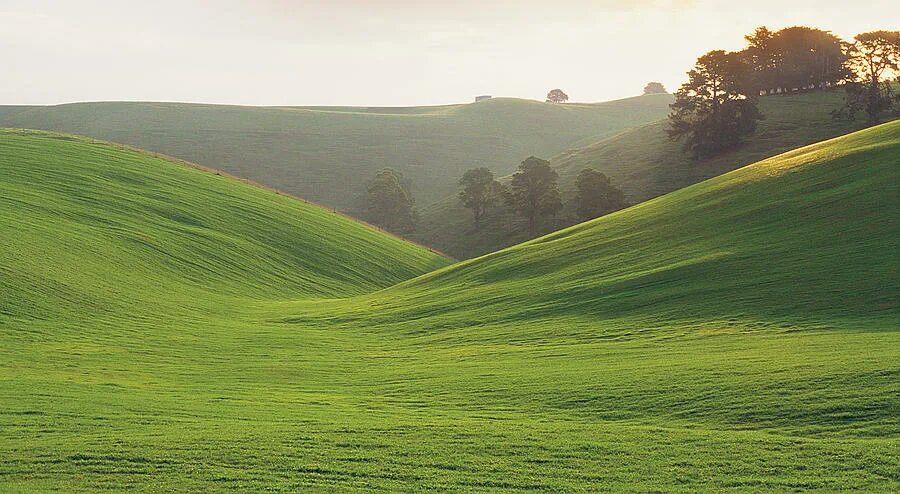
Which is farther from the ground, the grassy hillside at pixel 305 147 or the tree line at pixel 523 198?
the grassy hillside at pixel 305 147

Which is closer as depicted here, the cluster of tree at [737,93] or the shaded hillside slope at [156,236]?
the shaded hillside slope at [156,236]

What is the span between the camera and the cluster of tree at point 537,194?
93.4 metres

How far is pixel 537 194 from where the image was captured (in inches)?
3944

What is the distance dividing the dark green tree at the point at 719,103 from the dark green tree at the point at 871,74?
1274 cm

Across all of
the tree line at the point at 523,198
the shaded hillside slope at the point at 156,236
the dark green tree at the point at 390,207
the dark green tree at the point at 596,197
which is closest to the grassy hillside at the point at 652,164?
the tree line at the point at 523,198

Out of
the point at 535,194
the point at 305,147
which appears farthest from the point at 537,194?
the point at 305,147

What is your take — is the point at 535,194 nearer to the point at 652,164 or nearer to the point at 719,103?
the point at 652,164

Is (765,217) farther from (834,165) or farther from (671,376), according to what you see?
(671,376)

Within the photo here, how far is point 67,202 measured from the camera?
55.7 m

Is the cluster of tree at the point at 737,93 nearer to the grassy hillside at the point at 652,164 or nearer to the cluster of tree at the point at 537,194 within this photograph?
the grassy hillside at the point at 652,164

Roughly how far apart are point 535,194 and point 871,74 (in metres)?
52.4

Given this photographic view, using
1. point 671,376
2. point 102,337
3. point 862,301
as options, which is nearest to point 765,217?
point 862,301

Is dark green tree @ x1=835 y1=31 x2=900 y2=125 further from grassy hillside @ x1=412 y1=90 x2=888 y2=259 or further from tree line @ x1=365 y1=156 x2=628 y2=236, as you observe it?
tree line @ x1=365 y1=156 x2=628 y2=236

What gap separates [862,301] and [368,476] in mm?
20476
